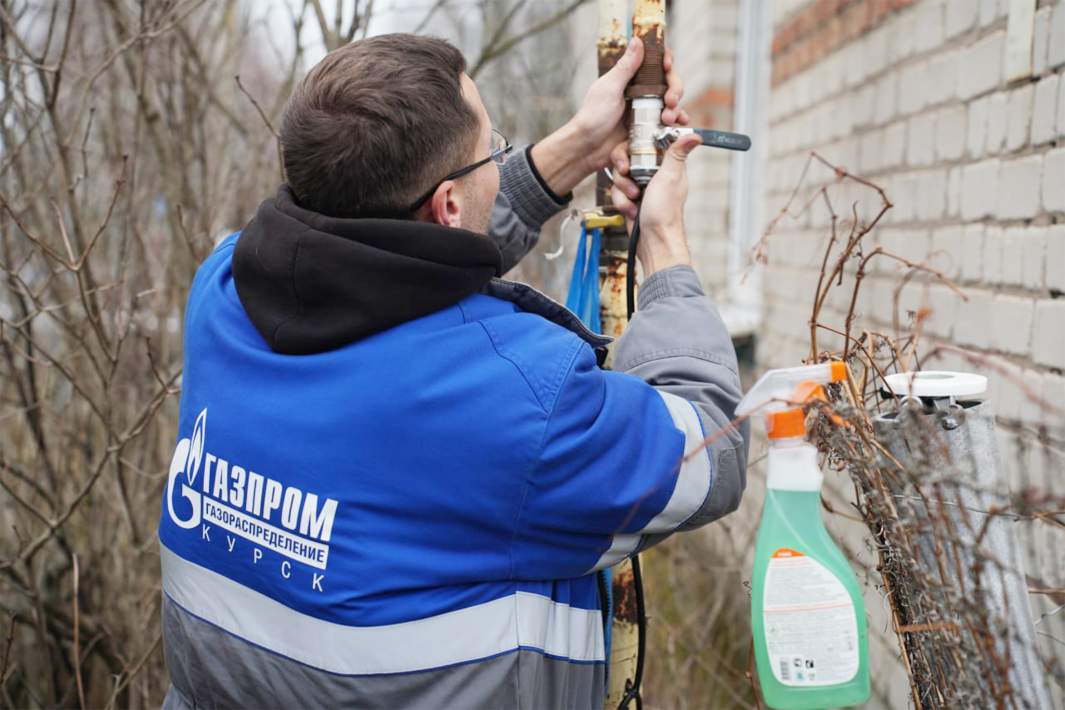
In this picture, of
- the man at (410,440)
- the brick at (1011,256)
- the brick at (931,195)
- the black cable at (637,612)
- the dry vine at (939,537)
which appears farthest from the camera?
the brick at (931,195)

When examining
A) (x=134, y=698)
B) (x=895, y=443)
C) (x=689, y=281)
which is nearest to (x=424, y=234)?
(x=689, y=281)

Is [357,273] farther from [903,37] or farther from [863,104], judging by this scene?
[863,104]

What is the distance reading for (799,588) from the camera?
1.32 m

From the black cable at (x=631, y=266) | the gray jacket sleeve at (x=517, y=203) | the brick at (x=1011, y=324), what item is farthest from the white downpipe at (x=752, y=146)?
the black cable at (x=631, y=266)

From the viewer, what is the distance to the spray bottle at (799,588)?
1296 mm

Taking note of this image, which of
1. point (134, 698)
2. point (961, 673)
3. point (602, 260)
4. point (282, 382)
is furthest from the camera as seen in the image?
point (134, 698)

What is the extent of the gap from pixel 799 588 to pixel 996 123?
162 cm

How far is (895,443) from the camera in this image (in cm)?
137

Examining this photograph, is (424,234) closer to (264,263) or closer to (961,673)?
(264,263)

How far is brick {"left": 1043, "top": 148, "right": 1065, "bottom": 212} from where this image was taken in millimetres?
2049

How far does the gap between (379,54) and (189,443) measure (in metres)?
0.72

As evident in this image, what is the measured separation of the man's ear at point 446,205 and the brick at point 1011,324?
1.40m

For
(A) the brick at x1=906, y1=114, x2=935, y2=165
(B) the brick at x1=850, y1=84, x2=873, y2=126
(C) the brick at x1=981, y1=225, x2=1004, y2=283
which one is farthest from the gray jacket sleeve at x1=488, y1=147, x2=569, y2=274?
(B) the brick at x1=850, y1=84, x2=873, y2=126

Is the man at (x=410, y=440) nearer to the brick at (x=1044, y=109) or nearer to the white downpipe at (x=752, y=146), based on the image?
the brick at (x=1044, y=109)
